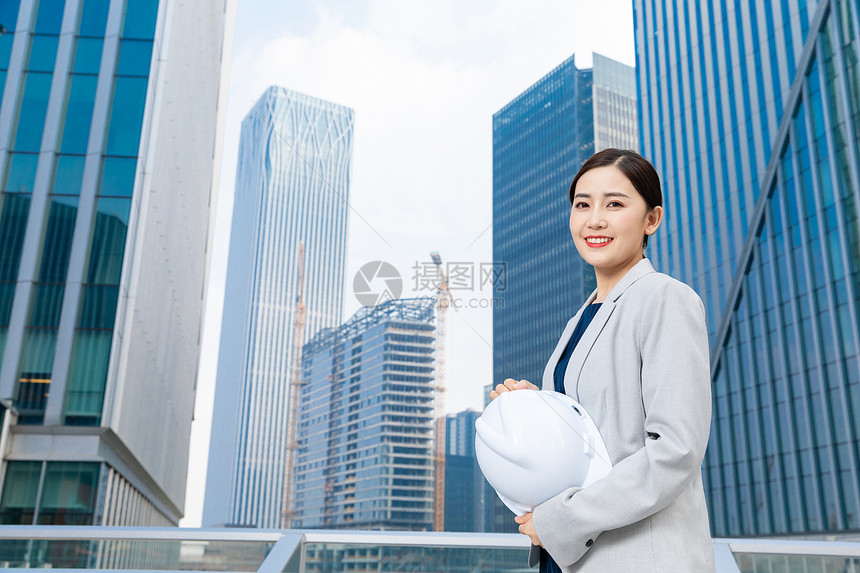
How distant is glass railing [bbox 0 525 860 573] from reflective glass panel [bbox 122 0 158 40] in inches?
741

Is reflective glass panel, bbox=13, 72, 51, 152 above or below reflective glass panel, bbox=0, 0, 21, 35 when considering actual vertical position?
below

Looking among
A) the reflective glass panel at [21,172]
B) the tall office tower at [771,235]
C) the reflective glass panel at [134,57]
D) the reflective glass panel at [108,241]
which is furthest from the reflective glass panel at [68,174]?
the tall office tower at [771,235]

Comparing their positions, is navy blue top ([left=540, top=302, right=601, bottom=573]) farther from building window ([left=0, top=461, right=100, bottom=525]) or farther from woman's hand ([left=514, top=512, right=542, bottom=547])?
building window ([left=0, top=461, right=100, bottom=525])

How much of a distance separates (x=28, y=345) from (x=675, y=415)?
1866cm

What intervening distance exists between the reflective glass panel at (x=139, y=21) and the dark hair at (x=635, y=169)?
20.4 meters

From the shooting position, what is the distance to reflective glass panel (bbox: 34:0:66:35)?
63.6ft

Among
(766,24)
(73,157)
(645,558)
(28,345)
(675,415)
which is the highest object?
(766,24)

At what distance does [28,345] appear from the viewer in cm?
1736

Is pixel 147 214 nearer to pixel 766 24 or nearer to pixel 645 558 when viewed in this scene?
pixel 645 558

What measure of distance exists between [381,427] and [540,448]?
111 m

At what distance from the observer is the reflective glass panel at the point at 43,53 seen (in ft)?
62.8

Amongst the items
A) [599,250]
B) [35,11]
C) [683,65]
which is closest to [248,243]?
[683,65]

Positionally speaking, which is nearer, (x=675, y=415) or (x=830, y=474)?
(x=675, y=415)

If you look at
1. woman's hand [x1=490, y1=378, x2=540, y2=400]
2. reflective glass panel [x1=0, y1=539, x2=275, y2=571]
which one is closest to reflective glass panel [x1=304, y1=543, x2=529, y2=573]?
reflective glass panel [x1=0, y1=539, x2=275, y2=571]
